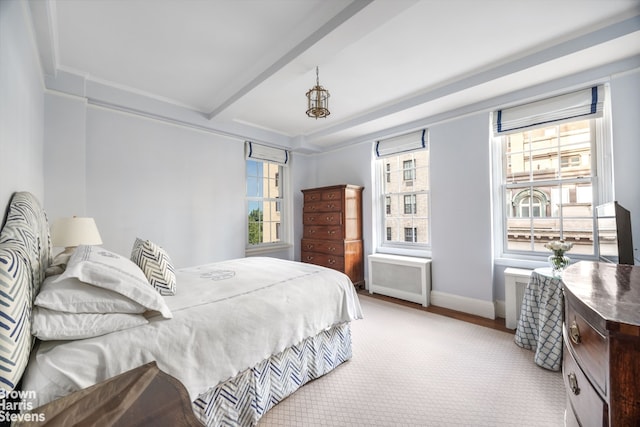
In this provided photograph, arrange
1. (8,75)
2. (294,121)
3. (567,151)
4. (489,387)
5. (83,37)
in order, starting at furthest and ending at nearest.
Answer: (294,121), (567,151), (83,37), (489,387), (8,75)

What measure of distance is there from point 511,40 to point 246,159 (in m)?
3.57

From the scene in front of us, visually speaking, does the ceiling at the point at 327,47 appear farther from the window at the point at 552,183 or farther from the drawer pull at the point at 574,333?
the drawer pull at the point at 574,333

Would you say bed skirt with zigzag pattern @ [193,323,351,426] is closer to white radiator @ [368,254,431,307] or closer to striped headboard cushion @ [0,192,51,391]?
striped headboard cushion @ [0,192,51,391]

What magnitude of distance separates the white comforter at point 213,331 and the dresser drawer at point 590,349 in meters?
1.38

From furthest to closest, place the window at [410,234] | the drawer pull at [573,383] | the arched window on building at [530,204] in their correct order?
the window at [410,234] < the arched window on building at [530,204] < the drawer pull at [573,383]

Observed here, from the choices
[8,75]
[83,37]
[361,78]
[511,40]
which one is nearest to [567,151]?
[511,40]

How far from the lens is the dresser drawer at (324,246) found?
167 inches

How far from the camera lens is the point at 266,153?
455 centimetres

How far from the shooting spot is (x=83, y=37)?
217 centimetres

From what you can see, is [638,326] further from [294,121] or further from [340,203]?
[294,121]

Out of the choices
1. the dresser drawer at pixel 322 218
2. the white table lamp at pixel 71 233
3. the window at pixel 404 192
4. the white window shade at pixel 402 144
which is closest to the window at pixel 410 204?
the window at pixel 404 192

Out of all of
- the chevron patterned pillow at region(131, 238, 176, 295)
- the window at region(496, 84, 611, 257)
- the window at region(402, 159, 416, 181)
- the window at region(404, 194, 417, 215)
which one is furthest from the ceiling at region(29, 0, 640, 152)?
the chevron patterned pillow at region(131, 238, 176, 295)

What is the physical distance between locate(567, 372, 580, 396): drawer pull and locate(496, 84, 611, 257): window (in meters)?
2.57

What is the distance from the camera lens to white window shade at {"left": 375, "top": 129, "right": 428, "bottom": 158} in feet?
12.5
